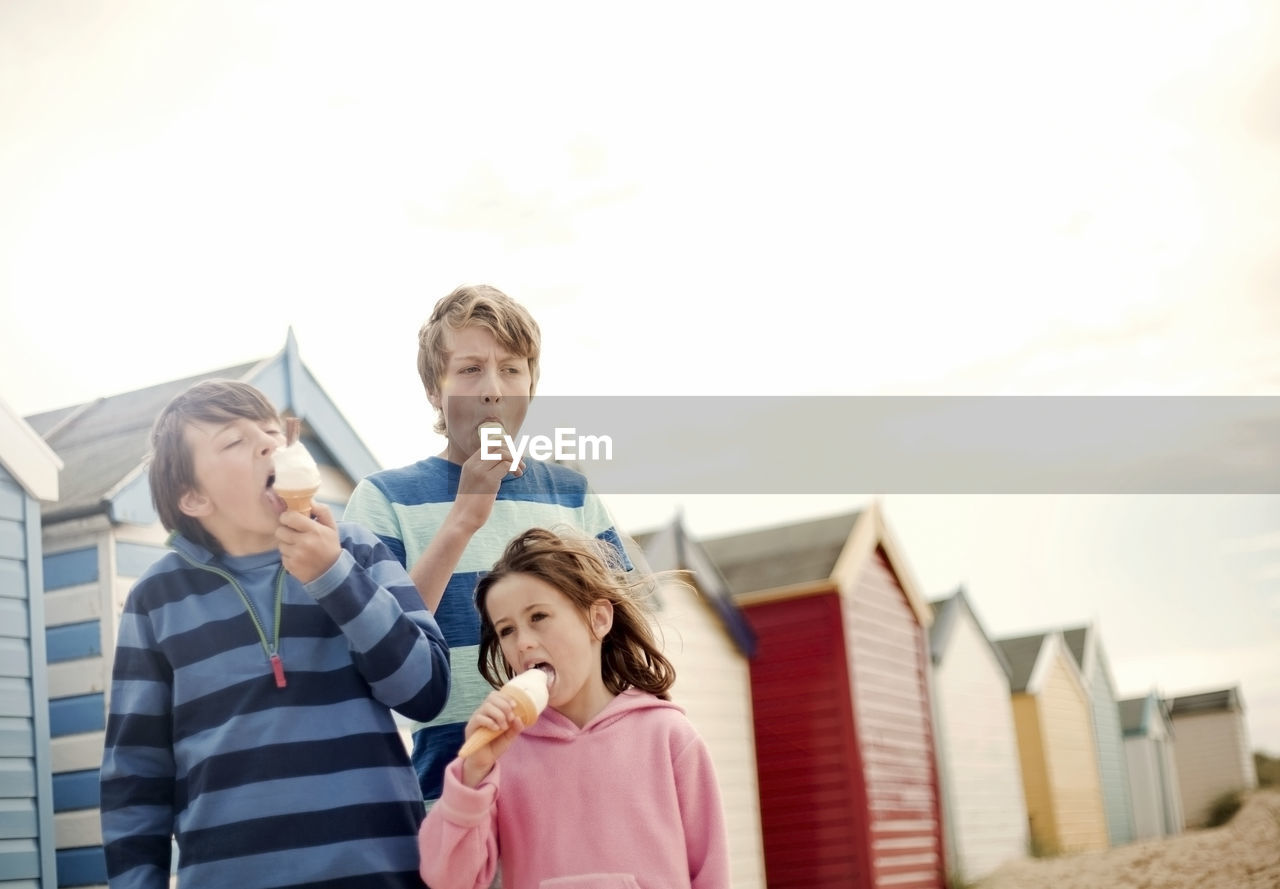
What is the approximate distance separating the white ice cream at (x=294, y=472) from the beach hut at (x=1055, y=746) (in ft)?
24.2

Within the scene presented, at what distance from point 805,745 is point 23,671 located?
4.19 m

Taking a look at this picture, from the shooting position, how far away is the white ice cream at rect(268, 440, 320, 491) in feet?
4.96

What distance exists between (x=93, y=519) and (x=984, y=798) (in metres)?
5.82

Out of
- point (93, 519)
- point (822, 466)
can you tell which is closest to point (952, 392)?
point (822, 466)

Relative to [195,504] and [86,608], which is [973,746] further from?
[195,504]

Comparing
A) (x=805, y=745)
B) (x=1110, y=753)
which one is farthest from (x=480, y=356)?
(x=1110, y=753)

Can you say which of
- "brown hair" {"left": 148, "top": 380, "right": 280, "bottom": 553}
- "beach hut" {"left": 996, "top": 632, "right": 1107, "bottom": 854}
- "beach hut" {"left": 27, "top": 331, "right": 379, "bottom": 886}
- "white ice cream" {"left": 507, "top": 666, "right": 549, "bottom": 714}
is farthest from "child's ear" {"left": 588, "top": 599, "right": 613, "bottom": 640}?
"beach hut" {"left": 996, "top": 632, "right": 1107, "bottom": 854}

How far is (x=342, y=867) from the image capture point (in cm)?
148

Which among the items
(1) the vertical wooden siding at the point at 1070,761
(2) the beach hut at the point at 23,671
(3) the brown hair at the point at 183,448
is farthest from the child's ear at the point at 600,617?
(1) the vertical wooden siding at the point at 1070,761

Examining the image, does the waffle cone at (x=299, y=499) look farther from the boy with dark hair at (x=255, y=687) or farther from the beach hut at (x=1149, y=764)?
the beach hut at (x=1149, y=764)

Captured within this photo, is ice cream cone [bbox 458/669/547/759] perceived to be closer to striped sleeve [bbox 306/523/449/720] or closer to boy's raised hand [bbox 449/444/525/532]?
striped sleeve [bbox 306/523/449/720]

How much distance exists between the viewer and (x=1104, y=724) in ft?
31.3

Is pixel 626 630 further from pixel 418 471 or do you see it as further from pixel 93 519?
pixel 93 519

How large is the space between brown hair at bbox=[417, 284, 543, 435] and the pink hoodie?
541 millimetres
